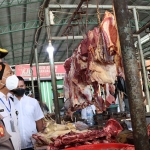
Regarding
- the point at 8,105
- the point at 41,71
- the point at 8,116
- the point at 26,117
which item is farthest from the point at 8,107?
the point at 41,71


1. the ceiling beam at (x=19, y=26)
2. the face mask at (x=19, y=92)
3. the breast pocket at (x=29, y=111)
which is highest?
the ceiling beam at (x=19, y=26)

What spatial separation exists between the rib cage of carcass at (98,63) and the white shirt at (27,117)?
0.74m

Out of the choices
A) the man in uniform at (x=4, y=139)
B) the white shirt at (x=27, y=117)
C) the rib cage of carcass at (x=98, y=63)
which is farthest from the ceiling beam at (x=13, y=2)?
the man in uniform at (x=4, y=139)

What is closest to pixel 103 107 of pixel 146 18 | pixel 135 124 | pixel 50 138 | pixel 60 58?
pixel 50 138

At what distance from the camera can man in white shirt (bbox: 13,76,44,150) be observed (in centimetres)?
416

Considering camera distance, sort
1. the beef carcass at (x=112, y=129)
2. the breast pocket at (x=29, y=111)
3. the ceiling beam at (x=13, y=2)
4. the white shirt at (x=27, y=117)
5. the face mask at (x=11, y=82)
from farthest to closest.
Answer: the ceiling beam at (x=13, y=2) < the breast pocket at (x=29, y=111) < the white shirt at (x=27, y=117) < the face mask at (x=11, y=82) < the beef carcass at (x=112, y=129)

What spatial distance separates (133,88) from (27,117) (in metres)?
3.00

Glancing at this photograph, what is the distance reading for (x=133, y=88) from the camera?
1533 millimetres

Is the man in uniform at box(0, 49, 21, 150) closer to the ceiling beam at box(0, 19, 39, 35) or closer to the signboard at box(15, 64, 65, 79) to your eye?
the signboard at box(15, 64, 65, 79)

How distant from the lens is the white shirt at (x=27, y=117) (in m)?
4.16

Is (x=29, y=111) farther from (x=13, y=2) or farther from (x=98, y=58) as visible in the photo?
(x=13, y=2)

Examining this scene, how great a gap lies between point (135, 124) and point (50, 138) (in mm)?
1857

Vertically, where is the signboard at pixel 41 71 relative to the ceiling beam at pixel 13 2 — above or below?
below

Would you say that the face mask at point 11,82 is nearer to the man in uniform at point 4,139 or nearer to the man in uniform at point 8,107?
the man in uniform at point 8,107
